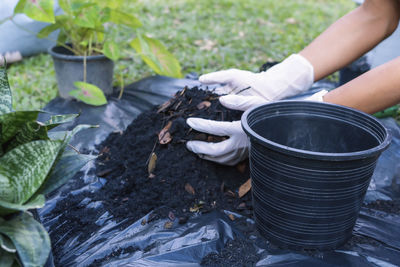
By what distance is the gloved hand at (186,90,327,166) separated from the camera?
1.45m

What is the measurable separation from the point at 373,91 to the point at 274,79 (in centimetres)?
46

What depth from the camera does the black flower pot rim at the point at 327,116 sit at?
3.32 ft

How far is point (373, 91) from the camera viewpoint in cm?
134

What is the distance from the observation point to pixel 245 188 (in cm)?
151

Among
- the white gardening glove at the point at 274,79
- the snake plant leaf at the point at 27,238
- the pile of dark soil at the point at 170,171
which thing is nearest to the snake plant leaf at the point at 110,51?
the pile of dark soil at the point at 170,171

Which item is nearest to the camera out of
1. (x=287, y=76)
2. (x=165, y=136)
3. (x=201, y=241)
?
(x=201, y=241)

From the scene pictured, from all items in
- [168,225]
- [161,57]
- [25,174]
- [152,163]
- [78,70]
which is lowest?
[168,225]

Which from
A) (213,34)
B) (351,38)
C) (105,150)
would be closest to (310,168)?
(351,38)

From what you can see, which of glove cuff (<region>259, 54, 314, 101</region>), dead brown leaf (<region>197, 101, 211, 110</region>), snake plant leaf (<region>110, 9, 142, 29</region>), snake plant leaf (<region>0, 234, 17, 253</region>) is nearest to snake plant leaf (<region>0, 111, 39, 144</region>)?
snake plant leaf (<region>0, 234, 17, 253</region>)

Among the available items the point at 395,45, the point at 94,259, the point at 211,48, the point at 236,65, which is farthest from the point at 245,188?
the point at 211,48

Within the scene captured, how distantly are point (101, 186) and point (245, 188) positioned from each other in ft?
2.05

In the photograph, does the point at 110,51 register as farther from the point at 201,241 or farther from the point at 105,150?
the point at 201,241

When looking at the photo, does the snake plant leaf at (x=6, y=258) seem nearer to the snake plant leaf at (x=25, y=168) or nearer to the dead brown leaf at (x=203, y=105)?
the snake plant leaf at (x=25, y=168)

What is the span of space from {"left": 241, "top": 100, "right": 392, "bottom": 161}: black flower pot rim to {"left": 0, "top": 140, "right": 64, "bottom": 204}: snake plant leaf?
57 cm
